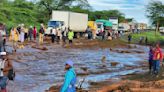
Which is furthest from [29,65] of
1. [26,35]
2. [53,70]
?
[26,35]

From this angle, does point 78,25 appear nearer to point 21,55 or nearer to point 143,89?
point 21,55

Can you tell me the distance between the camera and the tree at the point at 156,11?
9675 cm

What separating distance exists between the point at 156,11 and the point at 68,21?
4601cm

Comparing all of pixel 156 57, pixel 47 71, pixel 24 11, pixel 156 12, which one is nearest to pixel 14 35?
pixel 47 71

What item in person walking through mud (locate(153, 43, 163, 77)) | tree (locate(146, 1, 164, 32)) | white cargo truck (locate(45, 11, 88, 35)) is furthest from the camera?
tree (locate(146, 1, 164, 32))

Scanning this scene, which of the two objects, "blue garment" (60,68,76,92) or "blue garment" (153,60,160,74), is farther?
"blue garment" (153,60,160,74)

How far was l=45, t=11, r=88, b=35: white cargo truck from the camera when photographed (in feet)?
167

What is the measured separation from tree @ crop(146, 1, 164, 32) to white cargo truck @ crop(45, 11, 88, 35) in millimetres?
38517

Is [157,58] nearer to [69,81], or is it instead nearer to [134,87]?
[134,87]

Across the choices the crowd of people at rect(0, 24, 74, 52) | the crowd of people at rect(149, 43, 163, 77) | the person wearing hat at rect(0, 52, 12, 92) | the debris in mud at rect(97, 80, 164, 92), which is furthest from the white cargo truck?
the person wearing hat at rect(0, 52, 12, 92)

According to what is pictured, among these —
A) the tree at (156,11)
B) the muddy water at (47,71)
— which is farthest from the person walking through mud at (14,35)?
the tree at (156,11)

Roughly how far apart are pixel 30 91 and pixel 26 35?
997 inches

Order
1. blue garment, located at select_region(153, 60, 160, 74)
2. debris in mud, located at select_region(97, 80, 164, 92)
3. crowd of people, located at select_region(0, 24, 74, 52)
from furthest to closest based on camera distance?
1. crowd of people, located at select_region(0, 24, 74, 52)
2. blue garment, located at select_region(153, 60, 160, 74)
3. debris in mud, located at select_region(97, 80, 164, 92)

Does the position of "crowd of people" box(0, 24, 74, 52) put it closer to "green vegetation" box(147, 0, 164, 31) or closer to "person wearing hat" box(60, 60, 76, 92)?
"person wearing hat" box(60, 60, 76, 92)
